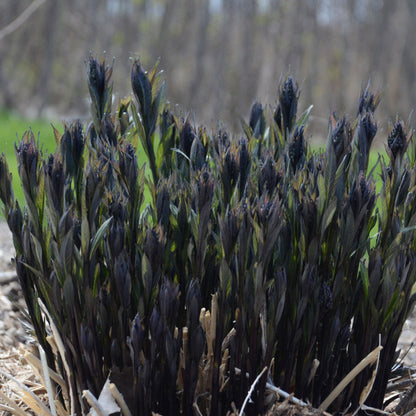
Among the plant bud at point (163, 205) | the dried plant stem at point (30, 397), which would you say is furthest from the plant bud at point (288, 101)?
the dried plant stem at point (30, 397)

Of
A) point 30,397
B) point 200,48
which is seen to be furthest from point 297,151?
point 200,48

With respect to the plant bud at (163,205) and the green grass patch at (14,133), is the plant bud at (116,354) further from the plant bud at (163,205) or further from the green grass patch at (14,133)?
the green grass patch at (14,133)

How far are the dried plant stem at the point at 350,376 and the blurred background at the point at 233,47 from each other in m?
9.64

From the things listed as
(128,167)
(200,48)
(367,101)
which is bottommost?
(128,167)

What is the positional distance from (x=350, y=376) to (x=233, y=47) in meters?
11.2

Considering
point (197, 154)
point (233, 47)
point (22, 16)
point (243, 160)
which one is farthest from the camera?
point (233, 47)

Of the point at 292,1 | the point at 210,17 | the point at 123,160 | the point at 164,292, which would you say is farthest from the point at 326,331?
the point at 210,17

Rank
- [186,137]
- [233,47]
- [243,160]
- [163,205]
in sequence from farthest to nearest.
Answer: [233,47] < [186,137] < [243,160] < [163,205]

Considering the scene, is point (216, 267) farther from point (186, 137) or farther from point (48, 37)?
point (48, 37)

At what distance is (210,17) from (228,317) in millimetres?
11420

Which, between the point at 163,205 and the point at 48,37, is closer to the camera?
the point at 163,205

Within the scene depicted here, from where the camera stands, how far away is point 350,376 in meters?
1.57

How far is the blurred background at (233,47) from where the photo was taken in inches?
447

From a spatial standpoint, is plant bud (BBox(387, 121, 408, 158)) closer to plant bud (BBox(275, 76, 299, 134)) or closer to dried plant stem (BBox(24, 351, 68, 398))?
plant bud (BBox(275, 76, 299, 134))
